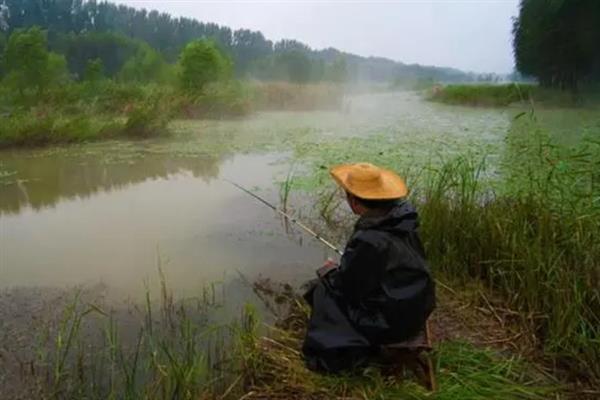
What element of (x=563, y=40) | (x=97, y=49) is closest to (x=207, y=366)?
(x=563, y=40)

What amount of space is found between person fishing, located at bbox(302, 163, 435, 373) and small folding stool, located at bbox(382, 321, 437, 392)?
27 mm

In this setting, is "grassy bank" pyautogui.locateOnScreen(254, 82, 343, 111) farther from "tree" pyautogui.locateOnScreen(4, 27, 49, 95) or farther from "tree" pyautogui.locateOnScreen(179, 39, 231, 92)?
"tree" pyautogui.locateOnScreen(4, 27, 49, 95)

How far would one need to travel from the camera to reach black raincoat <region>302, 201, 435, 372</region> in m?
1.67

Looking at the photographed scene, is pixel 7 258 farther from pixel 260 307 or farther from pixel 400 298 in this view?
pixel 400 298

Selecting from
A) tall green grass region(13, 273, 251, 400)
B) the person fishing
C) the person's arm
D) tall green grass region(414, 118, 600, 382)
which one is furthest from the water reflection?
the person's arm

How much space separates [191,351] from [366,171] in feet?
3.31

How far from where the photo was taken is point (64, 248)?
3869 millimetres

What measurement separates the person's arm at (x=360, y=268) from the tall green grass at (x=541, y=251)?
87 centimetres

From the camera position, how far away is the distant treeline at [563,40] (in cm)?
1636

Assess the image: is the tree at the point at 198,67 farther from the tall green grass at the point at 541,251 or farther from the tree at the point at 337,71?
the tree at the point at 337,71

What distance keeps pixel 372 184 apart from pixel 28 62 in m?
12.9

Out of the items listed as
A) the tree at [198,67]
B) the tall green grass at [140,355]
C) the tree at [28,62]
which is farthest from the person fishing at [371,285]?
the tree at [198,67]

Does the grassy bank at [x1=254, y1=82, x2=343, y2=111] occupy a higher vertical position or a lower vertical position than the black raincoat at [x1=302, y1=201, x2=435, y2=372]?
higher

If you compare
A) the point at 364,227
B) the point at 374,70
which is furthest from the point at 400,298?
the point at 374,70
